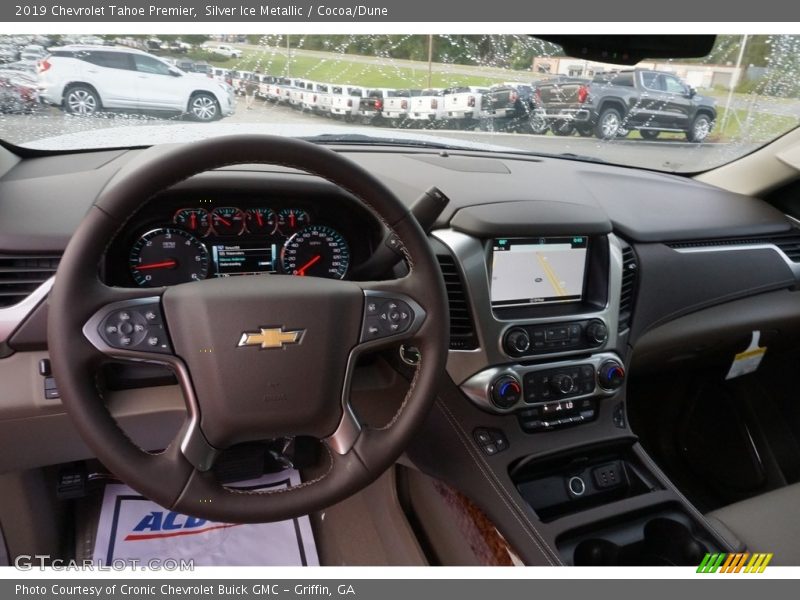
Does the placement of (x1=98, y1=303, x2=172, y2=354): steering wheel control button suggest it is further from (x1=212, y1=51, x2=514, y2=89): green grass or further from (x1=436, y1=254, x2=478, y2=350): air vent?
(x1=212, y1=51, x2=514, y2=89): green grass

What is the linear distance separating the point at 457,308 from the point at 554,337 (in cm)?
31

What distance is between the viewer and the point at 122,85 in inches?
67.1

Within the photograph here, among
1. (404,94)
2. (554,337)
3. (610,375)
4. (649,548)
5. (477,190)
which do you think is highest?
(404,94)

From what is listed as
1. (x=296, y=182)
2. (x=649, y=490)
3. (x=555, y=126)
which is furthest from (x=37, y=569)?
(x=555, y=126)

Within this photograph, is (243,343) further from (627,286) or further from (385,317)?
(627,286)

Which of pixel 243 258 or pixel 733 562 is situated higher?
pixel 243 258

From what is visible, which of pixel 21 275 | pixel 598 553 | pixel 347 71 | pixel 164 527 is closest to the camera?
pixel 21 275

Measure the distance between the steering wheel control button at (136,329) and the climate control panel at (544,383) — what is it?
80cm

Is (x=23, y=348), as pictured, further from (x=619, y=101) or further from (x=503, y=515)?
(x=619, y=101)

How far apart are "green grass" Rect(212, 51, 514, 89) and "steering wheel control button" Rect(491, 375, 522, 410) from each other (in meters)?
0.95

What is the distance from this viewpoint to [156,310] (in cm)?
114

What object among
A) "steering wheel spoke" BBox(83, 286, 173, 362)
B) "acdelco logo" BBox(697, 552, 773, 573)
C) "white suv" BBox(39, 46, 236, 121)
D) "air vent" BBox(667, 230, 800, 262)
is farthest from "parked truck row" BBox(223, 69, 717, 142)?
"acdelco logo" BBox(697, 552, 773, 573)

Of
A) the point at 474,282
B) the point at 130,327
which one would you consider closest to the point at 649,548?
the point at 474,282

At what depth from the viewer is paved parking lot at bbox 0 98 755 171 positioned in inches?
66.6
